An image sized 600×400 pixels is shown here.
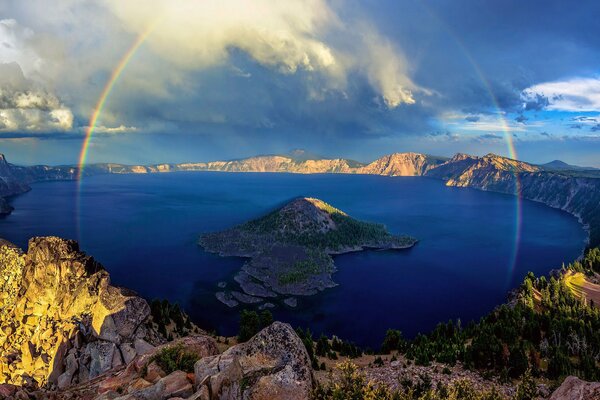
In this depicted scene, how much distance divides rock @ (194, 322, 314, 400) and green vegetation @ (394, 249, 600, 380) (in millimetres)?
40731

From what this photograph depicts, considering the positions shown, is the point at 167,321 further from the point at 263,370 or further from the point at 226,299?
the point at 226,299

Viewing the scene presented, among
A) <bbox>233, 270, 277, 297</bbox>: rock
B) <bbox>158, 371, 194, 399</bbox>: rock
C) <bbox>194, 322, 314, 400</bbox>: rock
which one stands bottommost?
<bbox>233, 270, 277, 297</bbox>: rock

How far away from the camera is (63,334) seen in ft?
246

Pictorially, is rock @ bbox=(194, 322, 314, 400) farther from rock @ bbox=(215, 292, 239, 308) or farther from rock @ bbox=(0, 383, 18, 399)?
rock @ bbox=(215, 292, 239, 308)

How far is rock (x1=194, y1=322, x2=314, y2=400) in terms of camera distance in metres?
30.0

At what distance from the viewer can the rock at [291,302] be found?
168 m

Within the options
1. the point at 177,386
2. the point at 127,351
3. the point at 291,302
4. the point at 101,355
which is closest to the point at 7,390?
the point at 101,355

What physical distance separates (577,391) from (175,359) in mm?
37361

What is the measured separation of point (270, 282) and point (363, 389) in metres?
161

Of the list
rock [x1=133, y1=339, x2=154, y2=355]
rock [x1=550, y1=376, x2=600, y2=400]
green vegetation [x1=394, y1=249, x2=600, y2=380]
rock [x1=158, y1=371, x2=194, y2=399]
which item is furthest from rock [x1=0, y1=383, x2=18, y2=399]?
green vegetation [x1=394, y1=249, x2=600, y2=380]

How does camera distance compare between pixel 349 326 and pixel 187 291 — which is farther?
pixel 187 291

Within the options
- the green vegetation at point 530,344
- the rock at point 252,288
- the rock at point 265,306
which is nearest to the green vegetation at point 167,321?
the green vegetation at point 530,344

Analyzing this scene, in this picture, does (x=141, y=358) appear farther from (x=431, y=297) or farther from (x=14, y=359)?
(x=431, y=297)

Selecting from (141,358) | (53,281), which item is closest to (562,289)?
(141,358)
